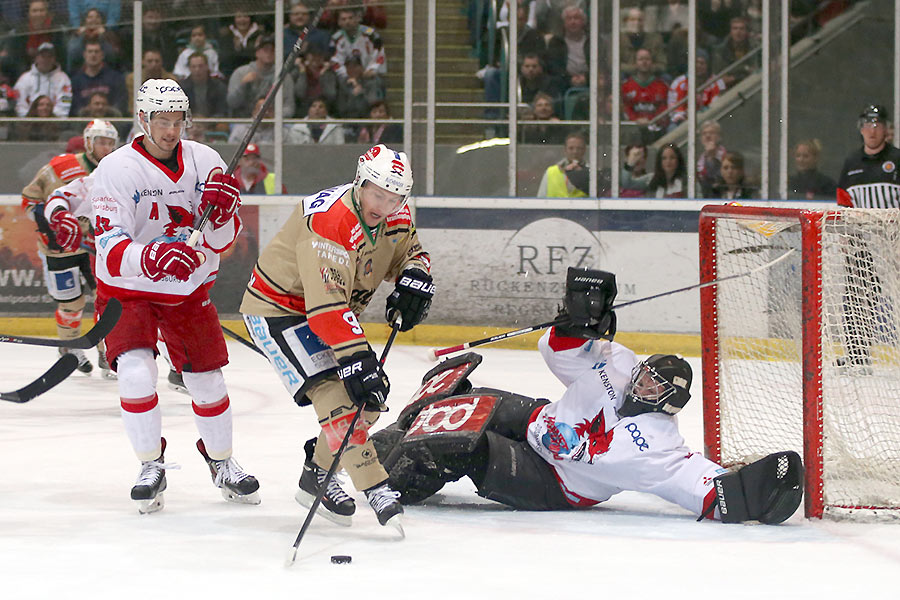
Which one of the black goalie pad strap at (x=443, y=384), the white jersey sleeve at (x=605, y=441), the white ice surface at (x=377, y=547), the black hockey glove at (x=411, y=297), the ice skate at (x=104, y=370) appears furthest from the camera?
the ice skate at (x=104, y=370)

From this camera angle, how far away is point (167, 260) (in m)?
3.32

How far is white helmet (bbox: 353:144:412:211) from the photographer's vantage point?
3.11 m

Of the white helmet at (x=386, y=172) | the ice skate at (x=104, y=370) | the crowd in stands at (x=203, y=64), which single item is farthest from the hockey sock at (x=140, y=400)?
the crowd in stands at (x=203, y=64)

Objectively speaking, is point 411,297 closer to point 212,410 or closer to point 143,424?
point 212,410

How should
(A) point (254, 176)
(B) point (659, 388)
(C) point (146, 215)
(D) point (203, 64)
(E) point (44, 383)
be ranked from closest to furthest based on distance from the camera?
1. (B) point (659, 388)
2. (C) point (146, 215)
3. (E) point (44, 383)
4. (A) point (254, 176)
5. (D) point (203, 64)

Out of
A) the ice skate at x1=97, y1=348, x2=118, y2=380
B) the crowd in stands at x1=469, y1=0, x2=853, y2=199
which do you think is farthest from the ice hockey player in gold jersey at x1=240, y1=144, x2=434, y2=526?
the crowd in stands at x1=469, y1=0, x2=853, y2=199

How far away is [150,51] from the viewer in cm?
827

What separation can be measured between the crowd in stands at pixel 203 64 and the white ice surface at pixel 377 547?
4202 mm

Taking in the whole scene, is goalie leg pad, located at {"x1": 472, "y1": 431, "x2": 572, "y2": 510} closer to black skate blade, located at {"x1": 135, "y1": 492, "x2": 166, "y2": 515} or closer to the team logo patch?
the team logo patch

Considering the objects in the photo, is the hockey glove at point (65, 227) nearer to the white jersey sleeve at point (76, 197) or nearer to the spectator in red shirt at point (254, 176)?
the white jersey sleeve at point (76, 197)

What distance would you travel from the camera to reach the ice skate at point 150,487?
11.3 ft

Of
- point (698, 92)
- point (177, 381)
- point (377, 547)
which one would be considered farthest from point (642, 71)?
point (377, 547)

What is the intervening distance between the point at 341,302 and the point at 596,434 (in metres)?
0.85

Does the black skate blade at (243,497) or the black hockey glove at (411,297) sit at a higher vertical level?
the black hockey glove at (411,297)
